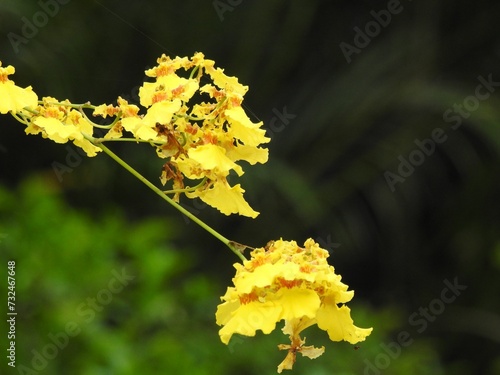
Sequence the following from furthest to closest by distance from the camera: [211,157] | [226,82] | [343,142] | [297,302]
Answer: [343,142]
[226,82]
[211,157]
[297,302]

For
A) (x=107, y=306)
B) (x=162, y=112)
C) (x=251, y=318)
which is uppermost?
(x=162, y=112)

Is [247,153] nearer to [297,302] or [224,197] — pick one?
[224,197]

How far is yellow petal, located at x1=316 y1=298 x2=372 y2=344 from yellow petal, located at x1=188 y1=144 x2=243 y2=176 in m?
0.17

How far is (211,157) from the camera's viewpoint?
1.02 m

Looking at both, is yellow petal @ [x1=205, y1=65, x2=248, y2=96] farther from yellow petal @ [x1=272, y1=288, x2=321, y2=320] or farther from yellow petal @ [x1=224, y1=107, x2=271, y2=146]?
yellow petal @ [x1=272, y1=288, x2=321, y2=320]

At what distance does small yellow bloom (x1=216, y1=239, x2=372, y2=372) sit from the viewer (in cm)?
91

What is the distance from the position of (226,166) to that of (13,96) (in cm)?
23

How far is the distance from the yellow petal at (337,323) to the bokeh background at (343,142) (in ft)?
7.58

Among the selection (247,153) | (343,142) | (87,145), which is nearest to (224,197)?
(247,153)

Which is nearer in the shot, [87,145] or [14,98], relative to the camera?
[14,98]

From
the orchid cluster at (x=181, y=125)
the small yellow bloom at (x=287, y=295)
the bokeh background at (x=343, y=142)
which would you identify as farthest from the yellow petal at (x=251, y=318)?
the bokeh background at (x=343, y=142)

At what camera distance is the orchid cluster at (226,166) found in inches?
36.4

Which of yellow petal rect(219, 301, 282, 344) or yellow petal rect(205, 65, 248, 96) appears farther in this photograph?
yellow petal rect(205, 65, 248, 96)

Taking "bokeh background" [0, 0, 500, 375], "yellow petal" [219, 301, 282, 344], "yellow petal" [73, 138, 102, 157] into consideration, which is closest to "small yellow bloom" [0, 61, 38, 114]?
"yellow petal" [73, 138, 102, 157]
